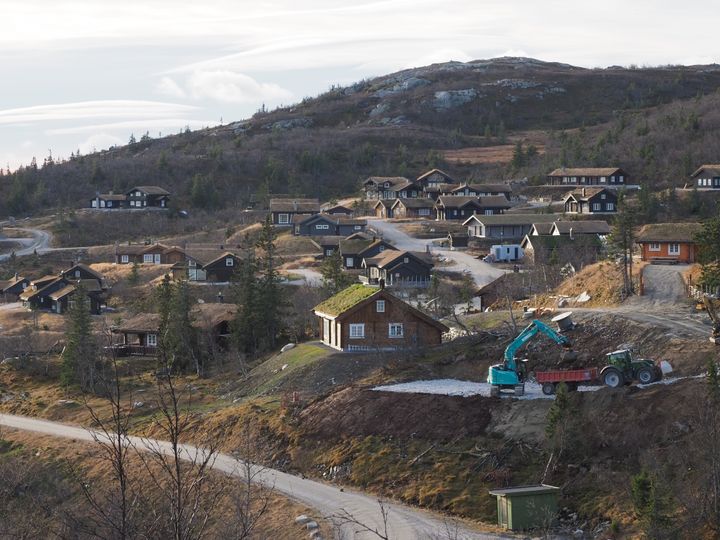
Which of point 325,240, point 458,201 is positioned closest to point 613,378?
point 325,240

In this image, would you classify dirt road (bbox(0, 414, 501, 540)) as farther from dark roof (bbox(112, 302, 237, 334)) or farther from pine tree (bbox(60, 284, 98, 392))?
dark roof (bbox(112, 302, 237, 334))

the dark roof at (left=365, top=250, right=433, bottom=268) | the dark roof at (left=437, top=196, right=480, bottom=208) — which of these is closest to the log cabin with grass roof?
the dark roof at (left=365, top=250, right=433, bottom=268)

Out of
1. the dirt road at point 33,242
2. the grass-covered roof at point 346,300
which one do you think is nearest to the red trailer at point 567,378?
the grass-covered roof at point 346,300

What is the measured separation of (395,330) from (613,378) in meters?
12.6

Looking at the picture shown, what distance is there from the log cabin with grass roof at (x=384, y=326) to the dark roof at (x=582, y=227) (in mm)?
35183

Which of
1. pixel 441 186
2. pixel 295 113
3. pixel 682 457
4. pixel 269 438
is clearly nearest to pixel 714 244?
pixel 682 457

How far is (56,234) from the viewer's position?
97812 millimetres

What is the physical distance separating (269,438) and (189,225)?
229 feet

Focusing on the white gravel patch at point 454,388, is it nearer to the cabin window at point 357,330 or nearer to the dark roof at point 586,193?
the cabin window at point 357,330

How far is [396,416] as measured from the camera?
33.6 m

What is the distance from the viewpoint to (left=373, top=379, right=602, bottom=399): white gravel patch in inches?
1313

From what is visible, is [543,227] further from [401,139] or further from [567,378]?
[401,139]

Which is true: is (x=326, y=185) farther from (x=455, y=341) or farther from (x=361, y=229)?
(x=455, y=341)

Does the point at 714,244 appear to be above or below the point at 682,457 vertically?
above
